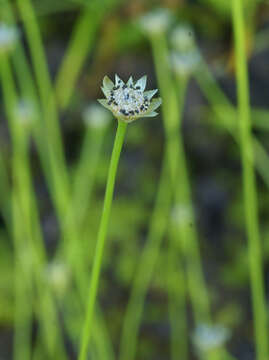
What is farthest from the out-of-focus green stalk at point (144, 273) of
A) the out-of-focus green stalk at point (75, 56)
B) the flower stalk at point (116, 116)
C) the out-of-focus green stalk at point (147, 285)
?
the flower stalk at point (116, 116)

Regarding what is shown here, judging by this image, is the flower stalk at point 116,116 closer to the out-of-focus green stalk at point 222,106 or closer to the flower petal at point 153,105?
the flower petal at point 153,105

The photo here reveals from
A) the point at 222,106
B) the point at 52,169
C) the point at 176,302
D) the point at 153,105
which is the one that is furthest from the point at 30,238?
the point at 153,105

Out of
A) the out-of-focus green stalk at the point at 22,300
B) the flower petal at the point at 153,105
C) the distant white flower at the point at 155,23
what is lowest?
the out-of-focus green stalk at the point at 22,300

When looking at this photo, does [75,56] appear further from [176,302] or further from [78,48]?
[176,302]

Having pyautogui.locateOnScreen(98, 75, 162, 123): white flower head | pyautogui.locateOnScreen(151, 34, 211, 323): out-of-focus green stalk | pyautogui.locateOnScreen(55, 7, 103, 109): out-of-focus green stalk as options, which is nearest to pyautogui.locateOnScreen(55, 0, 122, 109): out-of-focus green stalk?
pyautogui.locateOnScreen(55, 7, 103, 109): out-of-focus green stalk

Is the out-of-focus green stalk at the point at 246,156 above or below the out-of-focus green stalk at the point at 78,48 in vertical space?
below

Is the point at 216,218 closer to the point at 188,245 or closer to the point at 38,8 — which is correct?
the point at 188,245

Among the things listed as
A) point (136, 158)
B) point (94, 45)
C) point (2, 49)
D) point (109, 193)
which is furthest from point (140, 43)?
point (109, 193)
